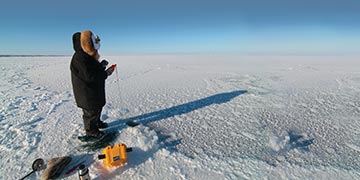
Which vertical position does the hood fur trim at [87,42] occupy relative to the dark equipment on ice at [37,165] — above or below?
above

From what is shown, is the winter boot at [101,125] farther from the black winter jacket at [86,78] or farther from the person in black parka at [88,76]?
the black winter jacket at [86,78]

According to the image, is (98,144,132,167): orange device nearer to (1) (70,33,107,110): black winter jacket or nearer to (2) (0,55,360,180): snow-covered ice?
(2) (0,55,360,180): snow-covered ice

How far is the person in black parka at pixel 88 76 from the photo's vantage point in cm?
248

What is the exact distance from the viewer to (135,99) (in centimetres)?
534

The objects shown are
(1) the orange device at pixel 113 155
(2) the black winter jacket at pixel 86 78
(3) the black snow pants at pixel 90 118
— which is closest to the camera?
(1) the orange device at pixel 113 155

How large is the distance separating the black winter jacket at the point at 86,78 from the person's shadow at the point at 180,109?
0.90 m

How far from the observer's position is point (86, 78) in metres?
2.58

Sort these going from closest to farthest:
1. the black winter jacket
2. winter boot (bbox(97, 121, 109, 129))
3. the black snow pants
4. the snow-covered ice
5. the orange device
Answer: the orange device, the snow-covered ice, the black winter jacket, the black snow pants, winter boot (bbox(97, 121, 109, 129))

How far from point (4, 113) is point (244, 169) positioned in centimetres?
488

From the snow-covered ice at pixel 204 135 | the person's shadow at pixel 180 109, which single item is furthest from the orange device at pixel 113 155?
the person's shadow at pixel 180 109

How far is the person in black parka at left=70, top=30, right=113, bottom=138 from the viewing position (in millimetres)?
2480

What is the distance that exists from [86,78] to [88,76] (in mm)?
56

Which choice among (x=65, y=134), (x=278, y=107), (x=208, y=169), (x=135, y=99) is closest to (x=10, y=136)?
(x=65, y=134)

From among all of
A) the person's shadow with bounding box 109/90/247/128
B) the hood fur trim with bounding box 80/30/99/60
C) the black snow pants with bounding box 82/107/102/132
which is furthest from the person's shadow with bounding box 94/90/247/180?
the hood fur trim with bounding box 80/30/99/60
